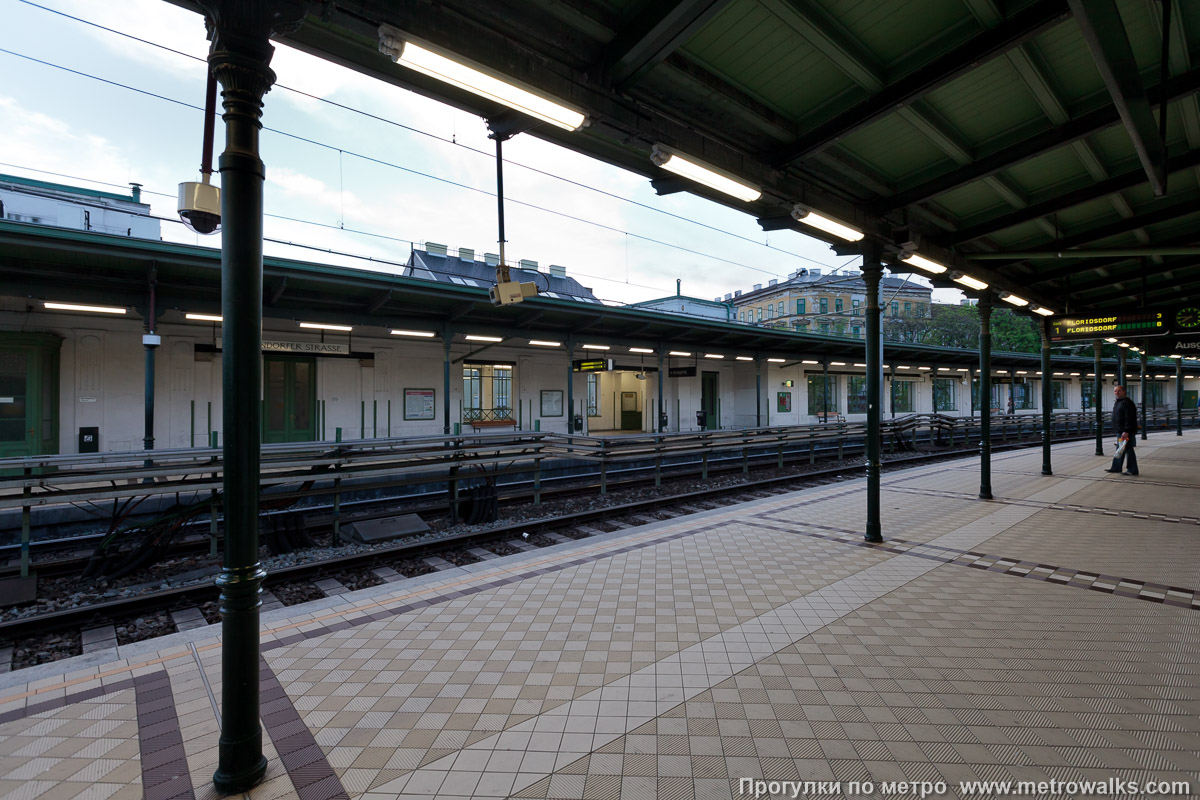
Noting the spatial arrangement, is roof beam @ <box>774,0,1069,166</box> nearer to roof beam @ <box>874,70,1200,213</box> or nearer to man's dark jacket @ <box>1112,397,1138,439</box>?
roof beam @ <box>874,70,1200,213</box>

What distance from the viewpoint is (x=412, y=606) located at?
4309 mm

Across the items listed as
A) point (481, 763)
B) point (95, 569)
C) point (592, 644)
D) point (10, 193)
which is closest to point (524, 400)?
point (95, 569)

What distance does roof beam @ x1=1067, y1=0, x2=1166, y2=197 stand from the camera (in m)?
2.74

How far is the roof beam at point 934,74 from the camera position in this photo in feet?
10.4

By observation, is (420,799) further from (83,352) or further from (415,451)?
(83,352)

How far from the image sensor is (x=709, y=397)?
23.6 meters

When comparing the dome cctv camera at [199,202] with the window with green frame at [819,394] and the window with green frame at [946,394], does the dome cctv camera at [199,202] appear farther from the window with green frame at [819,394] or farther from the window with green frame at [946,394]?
the window with green frame at [946,394]

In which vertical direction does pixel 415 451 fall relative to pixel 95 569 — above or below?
above

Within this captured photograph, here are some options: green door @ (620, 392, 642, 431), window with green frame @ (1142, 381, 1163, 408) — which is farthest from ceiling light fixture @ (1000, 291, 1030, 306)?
window with green frame @ (1142, 381, 1163, 408)

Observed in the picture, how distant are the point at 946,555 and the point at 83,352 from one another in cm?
1620

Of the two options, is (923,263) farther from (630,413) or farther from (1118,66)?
(630,413)

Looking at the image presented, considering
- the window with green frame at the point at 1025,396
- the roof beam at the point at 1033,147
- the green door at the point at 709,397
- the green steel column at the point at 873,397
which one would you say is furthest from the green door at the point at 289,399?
the window with green frame at the point at 1025,396

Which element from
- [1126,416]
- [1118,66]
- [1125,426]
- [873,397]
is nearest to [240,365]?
[1118,66]

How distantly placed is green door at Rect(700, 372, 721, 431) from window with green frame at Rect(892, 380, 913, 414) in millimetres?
11777
